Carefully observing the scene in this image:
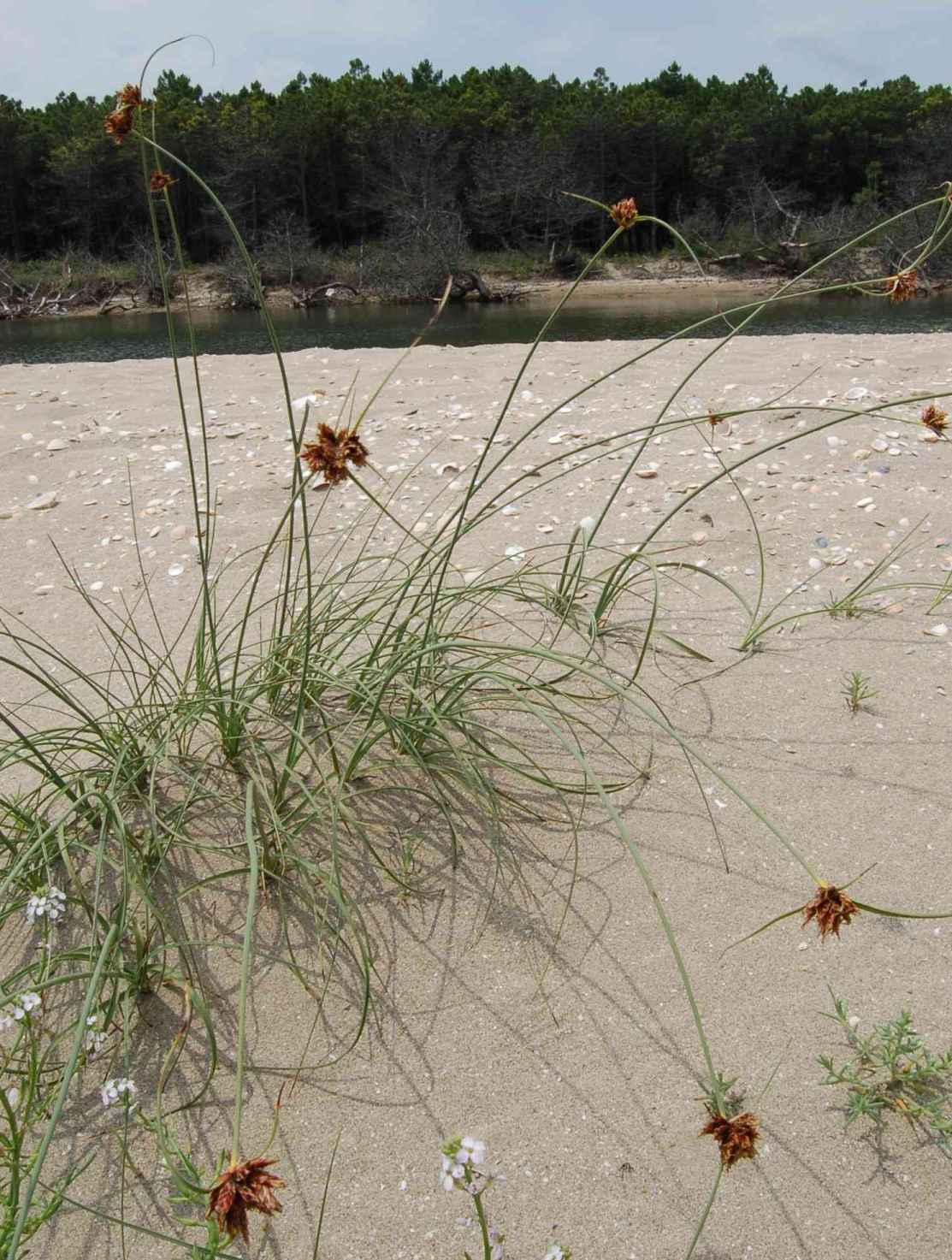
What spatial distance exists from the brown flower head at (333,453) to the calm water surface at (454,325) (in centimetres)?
1070

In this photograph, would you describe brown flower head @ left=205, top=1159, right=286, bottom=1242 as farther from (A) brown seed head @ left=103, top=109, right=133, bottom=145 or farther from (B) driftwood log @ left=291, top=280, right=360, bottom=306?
(B) driftwood log @ left=291, top=280, right=360, bottom=306

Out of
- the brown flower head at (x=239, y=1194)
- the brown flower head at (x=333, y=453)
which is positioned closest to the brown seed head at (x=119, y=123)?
the brown flower head at (x=333, y=453)

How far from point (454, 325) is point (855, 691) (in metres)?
14.7

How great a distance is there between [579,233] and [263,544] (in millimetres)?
30333

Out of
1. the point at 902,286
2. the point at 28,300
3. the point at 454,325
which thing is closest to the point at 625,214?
the point at 902,286

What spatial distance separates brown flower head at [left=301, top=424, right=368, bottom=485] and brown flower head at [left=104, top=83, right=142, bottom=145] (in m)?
0.60

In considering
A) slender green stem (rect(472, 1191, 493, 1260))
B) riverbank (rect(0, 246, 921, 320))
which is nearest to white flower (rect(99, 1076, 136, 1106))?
slender green stem (rect(472, 1191, 493, 1260))

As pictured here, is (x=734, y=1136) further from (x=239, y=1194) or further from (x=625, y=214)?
(x=625, y=214)

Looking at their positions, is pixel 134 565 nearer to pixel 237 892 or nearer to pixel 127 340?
pixel 237 892

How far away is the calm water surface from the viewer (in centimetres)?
1238

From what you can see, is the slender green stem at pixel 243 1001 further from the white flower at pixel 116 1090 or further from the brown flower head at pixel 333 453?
the brown flower head at pixel 333 453

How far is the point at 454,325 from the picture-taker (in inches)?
618

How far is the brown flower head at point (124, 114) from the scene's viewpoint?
4.39 feet

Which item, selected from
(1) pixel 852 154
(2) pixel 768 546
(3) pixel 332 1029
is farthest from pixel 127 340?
(1) pixel 852 154
